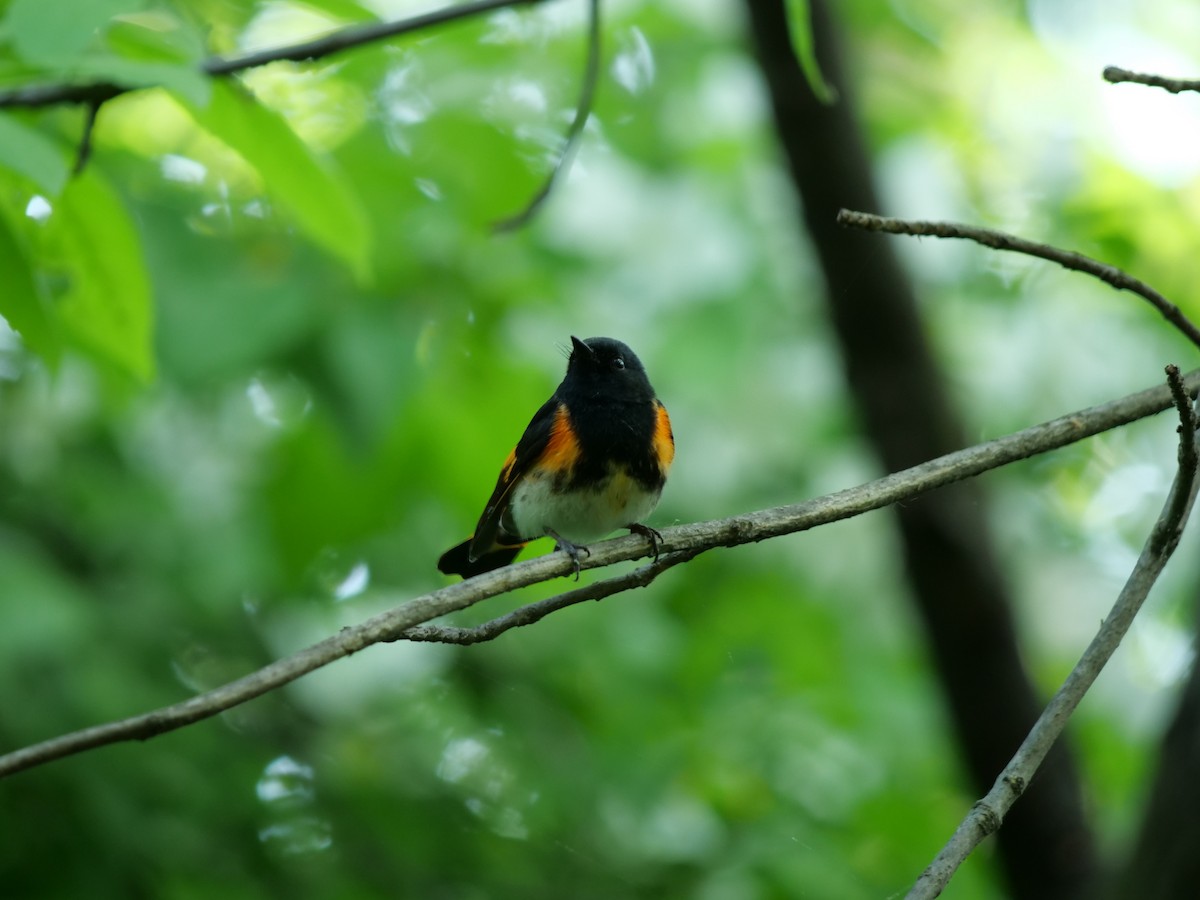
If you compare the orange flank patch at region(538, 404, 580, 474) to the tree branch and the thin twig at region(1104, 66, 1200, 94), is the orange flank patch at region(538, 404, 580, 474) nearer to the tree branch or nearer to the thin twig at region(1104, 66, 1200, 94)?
the tree branch

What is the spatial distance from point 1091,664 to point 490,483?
6.78 feet

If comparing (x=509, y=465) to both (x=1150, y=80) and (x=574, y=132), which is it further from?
(x=1150, y=80)

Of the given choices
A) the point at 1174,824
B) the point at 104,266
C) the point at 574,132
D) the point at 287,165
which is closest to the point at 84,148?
the point at 104,266

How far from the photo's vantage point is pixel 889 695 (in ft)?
15.1

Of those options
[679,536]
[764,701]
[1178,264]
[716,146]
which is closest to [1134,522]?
[1178,264]

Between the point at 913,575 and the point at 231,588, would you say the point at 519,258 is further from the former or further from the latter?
the point at 913,575

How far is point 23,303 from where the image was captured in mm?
2037

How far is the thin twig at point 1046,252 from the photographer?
1588mm

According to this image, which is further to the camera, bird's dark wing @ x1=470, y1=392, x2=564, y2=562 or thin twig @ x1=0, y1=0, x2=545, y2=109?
bird's dark wing @ x1=470, y1=392, x2=564, y2=562

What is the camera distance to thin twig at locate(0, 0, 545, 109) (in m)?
2.23

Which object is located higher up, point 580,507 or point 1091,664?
point 1091,664

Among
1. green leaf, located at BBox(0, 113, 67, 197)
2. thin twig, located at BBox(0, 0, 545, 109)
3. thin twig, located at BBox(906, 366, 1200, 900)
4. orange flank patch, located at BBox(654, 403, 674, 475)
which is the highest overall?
green leaf, located at BBox(0, 113, 67, 197)

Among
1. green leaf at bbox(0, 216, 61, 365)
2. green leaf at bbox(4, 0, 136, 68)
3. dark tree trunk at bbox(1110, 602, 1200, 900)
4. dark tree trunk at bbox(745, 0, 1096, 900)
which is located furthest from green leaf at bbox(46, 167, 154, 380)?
dark tree trunk at bbox(1110, 602, 1200, 900)

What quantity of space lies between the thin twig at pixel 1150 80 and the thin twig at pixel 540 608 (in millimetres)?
842
